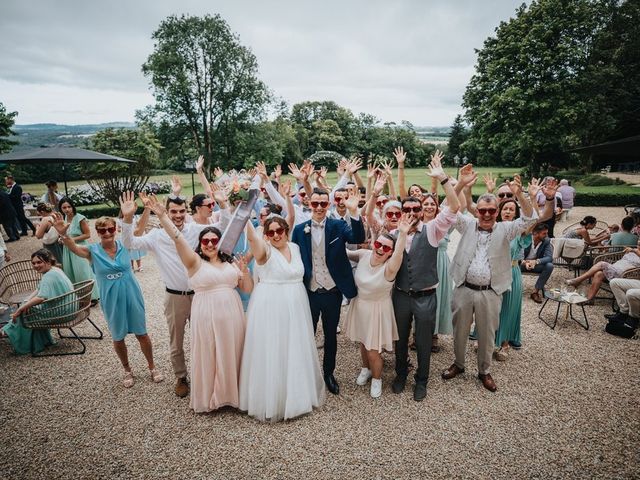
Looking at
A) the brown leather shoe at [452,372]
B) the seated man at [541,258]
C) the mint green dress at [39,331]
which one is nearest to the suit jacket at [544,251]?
the seated man at [541,258]

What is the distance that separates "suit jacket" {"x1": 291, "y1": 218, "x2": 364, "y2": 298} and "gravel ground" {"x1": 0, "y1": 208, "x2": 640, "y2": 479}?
5.02 ft

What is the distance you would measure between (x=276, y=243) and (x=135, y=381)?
9.92ft

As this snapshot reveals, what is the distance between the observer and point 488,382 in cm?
446

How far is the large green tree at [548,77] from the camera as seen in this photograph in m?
23.3

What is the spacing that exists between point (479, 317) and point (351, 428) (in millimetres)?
2063

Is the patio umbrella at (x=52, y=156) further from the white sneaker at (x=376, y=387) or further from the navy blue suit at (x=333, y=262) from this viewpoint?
the white sneaker at (x=376, y=387)

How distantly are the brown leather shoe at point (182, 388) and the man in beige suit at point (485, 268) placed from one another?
3.62 m

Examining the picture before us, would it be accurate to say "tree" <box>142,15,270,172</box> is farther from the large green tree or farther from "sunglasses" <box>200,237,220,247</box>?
"sunglasses" <box>200,237,220,247</box>

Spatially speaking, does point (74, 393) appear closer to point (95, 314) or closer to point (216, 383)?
point (216, 383)

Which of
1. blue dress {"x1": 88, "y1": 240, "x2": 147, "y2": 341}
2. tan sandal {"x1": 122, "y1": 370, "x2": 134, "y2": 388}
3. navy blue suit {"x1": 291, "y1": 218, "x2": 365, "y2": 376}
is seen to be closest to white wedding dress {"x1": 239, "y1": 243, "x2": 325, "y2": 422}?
navy blue suit {"x1": 291, "y1": 218, "x2": 365, "y2": 376}

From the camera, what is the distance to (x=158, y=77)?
92.3 feet

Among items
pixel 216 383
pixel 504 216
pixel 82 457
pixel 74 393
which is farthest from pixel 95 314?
pixel 504 216

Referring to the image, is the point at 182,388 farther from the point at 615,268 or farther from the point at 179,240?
the point at 615,268

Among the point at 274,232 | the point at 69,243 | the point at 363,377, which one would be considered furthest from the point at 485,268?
the point at 69,243
